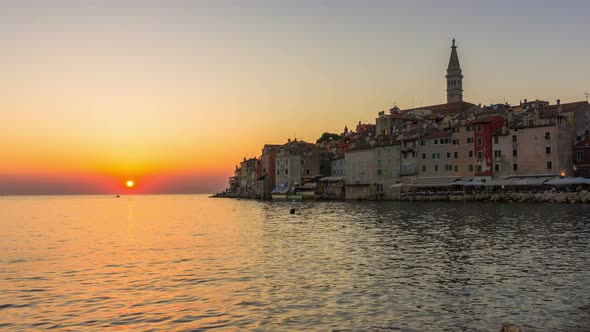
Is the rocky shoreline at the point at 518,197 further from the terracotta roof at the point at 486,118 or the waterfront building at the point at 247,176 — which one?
the waterfront building at the point at 247,176

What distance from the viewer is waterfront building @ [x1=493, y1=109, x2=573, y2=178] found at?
7881cm

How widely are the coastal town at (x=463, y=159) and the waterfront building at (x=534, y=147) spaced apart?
0.48ft

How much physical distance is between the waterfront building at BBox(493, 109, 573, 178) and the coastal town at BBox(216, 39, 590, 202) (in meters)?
0.15

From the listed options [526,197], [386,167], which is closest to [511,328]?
[526,197]

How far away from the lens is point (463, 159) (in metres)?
91.4

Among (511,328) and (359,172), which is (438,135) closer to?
(359,172)

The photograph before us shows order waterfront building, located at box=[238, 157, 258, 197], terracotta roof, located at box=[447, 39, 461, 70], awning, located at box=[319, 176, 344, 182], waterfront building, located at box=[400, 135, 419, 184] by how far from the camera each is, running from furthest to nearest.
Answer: waterfront building, located at box=[238, 157, 258, 197]
terracotta roof, located at box=[447, 39, 461, 70]
awning, located at box=[319, 176, 344, 182]
waterfront building, located at box=[400, 135, 419, 184]

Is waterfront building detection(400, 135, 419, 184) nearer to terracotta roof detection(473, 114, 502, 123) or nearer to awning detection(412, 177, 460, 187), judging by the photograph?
awning detection(412, 177, 460, 187)

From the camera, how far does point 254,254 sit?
101 feet

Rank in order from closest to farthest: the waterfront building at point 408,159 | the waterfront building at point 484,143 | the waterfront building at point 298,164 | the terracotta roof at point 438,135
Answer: the waterfront building at point 484,143 → the terracotta roof at point 438,135 → the waterfront building at point 408,159 → the waterfront building at point 298,164

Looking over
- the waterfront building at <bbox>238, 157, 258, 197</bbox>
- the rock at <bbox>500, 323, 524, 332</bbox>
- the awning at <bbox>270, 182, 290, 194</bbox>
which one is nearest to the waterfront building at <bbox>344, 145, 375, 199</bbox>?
the awning at <bbox>270, 182, 290, 194</bbox>

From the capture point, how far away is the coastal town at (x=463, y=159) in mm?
79688

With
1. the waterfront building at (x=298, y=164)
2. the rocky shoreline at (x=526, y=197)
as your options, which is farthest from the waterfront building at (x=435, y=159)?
the waterfront building at (x=298, y=164)

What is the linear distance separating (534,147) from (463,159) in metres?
13.3
